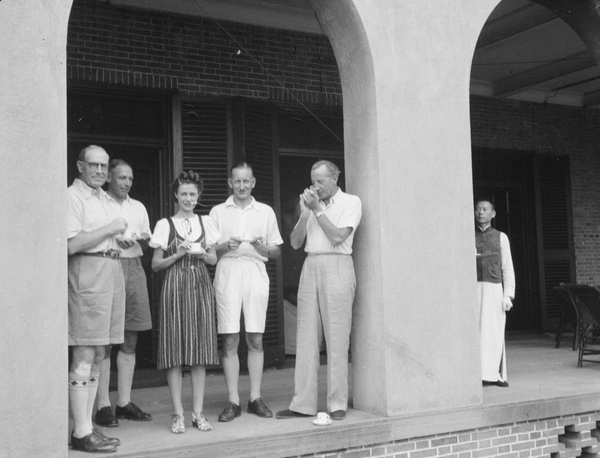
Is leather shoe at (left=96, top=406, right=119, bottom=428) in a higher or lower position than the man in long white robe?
lower

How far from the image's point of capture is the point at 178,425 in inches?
192

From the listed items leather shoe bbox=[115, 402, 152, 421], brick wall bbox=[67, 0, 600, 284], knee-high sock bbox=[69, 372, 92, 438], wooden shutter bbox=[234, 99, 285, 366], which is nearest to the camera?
knee-high sock bbox=[69, 372, 92, 438]

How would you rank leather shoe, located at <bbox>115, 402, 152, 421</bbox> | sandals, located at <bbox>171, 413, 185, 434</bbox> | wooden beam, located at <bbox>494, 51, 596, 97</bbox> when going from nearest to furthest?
sandals, located at <bbox>171, 413, 185, 434</bbox> < leather shoe, located at <bbox>115, 402, 152, 421</bbox> < wooden beam, located at <bbox>494, 51, 596, 97</bbox>

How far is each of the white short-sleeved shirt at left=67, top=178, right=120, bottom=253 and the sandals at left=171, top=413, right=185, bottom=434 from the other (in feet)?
3.88

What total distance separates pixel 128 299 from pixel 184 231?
88 cm

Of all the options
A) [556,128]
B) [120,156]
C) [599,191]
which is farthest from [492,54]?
[120,156]

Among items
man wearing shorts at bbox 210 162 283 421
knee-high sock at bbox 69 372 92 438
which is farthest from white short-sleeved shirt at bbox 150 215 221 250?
knee-high sock at bbox 69 372 92 438

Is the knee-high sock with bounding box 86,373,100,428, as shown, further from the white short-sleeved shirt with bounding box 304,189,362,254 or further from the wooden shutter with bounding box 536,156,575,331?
the wooden shutter with bounding box 536,156,575,331

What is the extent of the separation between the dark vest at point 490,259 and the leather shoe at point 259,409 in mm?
2777

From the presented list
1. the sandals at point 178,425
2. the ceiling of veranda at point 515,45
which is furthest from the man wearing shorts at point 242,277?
the ceiling of veranda at point 515,45

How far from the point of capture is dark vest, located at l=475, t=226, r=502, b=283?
715 cm

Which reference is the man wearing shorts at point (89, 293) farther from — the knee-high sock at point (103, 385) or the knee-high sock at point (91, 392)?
the knee-high sock at point (103, 385)

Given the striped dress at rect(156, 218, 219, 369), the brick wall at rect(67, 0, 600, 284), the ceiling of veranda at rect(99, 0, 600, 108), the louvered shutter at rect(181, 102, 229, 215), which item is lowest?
the striped dress at rect(156, 218, 219, 369)

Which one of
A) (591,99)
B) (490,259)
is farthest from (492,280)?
(591,99)
